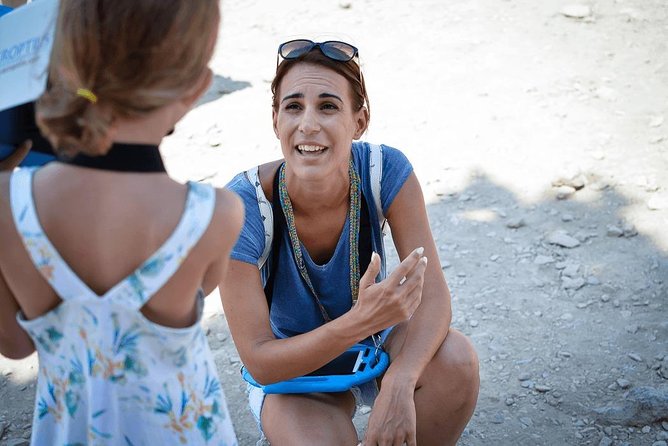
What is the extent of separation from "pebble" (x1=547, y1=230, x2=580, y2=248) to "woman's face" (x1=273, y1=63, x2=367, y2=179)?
1.97m

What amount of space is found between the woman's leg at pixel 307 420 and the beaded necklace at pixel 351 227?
36 cm

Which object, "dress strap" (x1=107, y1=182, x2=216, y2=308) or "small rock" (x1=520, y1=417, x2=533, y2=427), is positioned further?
"small rock" (x1=520, y1=417, x2=533, y2=427)

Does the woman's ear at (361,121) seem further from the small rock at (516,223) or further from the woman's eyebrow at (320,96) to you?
the small rock at (516,223)

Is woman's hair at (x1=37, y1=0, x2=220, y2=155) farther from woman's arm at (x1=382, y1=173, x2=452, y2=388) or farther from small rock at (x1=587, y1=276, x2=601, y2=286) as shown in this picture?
small rock at (x1=587, y1=276, x2=601, y2=286)

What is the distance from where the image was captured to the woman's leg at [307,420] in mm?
2242

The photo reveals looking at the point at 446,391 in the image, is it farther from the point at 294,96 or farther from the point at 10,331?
the point at 10,331

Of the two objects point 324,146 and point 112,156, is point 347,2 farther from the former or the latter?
point 112,156

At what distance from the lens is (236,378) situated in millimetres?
3266

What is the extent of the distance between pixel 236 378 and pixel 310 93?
5.14 ft

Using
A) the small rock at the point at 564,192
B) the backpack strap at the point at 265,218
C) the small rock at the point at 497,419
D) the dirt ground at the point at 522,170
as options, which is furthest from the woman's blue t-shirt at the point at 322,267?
the small rock at the point at 564,192

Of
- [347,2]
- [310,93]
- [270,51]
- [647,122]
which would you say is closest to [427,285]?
[310,93]

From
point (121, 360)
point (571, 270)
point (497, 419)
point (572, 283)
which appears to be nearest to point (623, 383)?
point (497, 419)

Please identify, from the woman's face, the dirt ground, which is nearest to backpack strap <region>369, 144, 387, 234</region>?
the woman's face

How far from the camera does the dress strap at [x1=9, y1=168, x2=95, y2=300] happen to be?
1283 mm
